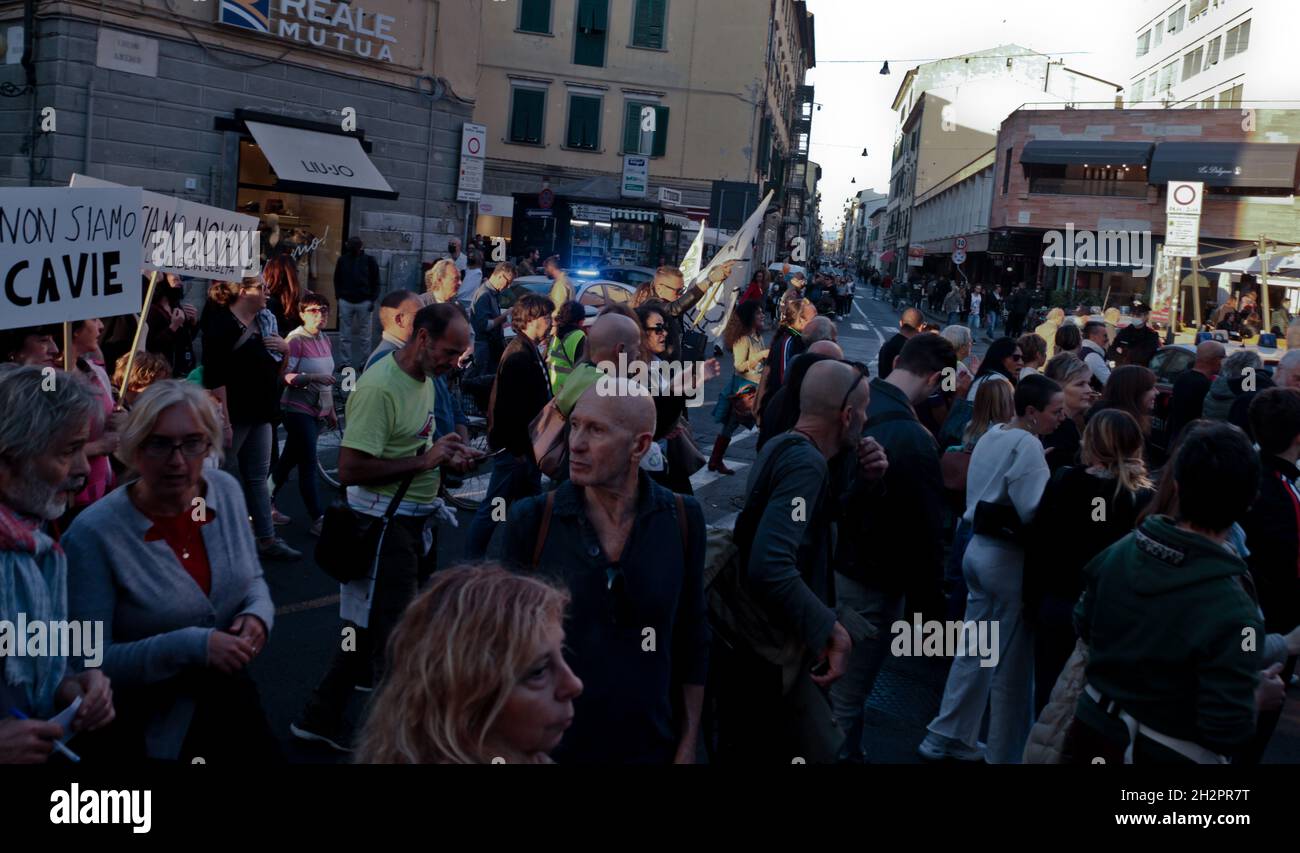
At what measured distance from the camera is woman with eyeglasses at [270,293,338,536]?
8.07m

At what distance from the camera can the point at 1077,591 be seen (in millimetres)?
A: 4633

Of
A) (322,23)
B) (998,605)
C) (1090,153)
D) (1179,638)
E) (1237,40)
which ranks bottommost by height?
(998,605)

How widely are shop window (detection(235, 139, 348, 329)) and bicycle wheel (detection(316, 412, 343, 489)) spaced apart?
6.92 meters

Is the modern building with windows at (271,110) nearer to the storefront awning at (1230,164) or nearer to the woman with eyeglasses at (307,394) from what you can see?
the woman with eyeglasses at (307,394)

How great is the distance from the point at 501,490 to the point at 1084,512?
314 cm

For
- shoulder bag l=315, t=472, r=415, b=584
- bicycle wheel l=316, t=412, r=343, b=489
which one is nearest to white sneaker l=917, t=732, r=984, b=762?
shoulder bag l=315, t=472, r=415, b=584

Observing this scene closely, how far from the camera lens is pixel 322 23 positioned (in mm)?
18547

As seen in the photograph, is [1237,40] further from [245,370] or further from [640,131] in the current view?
[245,370]

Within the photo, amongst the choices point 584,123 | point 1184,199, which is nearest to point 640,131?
point 584,123

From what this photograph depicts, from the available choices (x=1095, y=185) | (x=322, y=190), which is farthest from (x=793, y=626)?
(x=1095, y=185)

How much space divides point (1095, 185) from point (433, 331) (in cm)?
4692

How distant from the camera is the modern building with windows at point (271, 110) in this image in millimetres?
15727

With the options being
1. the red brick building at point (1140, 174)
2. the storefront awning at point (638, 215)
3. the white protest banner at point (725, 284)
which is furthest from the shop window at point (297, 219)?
the red brick building at point (1140, 174)

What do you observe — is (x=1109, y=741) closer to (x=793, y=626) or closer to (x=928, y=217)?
(x=793, y=626)
